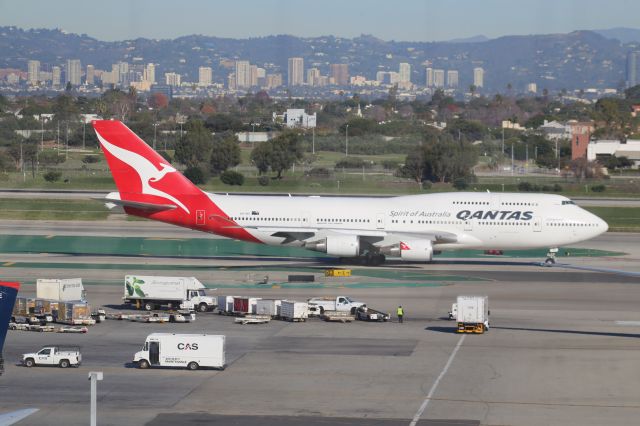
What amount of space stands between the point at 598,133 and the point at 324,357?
140229 millimetres

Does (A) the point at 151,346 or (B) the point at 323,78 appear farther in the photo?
(B) the point at 323,78

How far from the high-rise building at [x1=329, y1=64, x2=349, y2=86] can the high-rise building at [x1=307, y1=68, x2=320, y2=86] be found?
3143 mm

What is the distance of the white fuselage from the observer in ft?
211

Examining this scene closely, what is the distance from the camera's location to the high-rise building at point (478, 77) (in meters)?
118

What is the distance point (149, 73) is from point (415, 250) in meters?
71.0

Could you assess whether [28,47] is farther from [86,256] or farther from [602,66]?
[602,66]

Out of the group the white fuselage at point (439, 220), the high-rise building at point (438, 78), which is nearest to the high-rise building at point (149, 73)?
the high-rise building at point (438, 78)

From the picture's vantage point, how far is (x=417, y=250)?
206 feet

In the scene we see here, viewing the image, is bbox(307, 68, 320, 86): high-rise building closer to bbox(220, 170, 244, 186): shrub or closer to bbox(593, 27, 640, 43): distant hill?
bbox(220, 170, 244, 186): shrub

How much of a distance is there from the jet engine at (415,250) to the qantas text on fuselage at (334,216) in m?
0.50

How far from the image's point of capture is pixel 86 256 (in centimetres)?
6744

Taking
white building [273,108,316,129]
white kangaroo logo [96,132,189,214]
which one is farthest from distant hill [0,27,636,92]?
white kangaroo logo [96,132,189,214]

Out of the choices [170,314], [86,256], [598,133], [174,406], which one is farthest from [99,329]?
[598,133]

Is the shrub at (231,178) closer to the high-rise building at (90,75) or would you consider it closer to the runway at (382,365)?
the high-rise building at (90,75)
